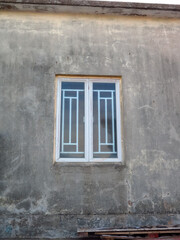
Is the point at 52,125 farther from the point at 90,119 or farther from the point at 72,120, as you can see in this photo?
the point at 90,119

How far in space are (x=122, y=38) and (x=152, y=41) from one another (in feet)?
2.12

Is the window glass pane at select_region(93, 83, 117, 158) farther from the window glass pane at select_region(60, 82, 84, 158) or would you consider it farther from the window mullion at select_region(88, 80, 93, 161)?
the window glass pane at select_region(60, 82, 84, 158)

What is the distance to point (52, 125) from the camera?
18.7ft

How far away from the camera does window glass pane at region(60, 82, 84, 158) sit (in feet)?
18.8

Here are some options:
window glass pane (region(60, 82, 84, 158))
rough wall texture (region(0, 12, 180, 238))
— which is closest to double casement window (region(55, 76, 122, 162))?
window glass pane (region(60, 82, 84, 158))

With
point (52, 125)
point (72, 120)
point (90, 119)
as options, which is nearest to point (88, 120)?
point (90, 119)

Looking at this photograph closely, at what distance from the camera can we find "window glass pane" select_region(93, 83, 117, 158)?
5.79 meters

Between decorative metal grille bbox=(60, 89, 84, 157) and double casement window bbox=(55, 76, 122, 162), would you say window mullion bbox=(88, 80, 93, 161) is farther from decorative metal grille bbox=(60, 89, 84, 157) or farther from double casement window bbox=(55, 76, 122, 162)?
decorative metal grille bbox=(60, 89, 84, 157)

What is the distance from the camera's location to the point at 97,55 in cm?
617

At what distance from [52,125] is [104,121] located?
3.36 feet

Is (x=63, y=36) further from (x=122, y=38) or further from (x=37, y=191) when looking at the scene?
(x=37, y=191)

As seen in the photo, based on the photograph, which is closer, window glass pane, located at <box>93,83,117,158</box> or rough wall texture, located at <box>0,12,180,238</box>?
rough wall texture, located at <box>0,12,180,238</box>

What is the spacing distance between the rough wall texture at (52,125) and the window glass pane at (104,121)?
0.86 ft

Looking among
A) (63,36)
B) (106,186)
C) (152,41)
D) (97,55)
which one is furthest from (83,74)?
(106,186)
